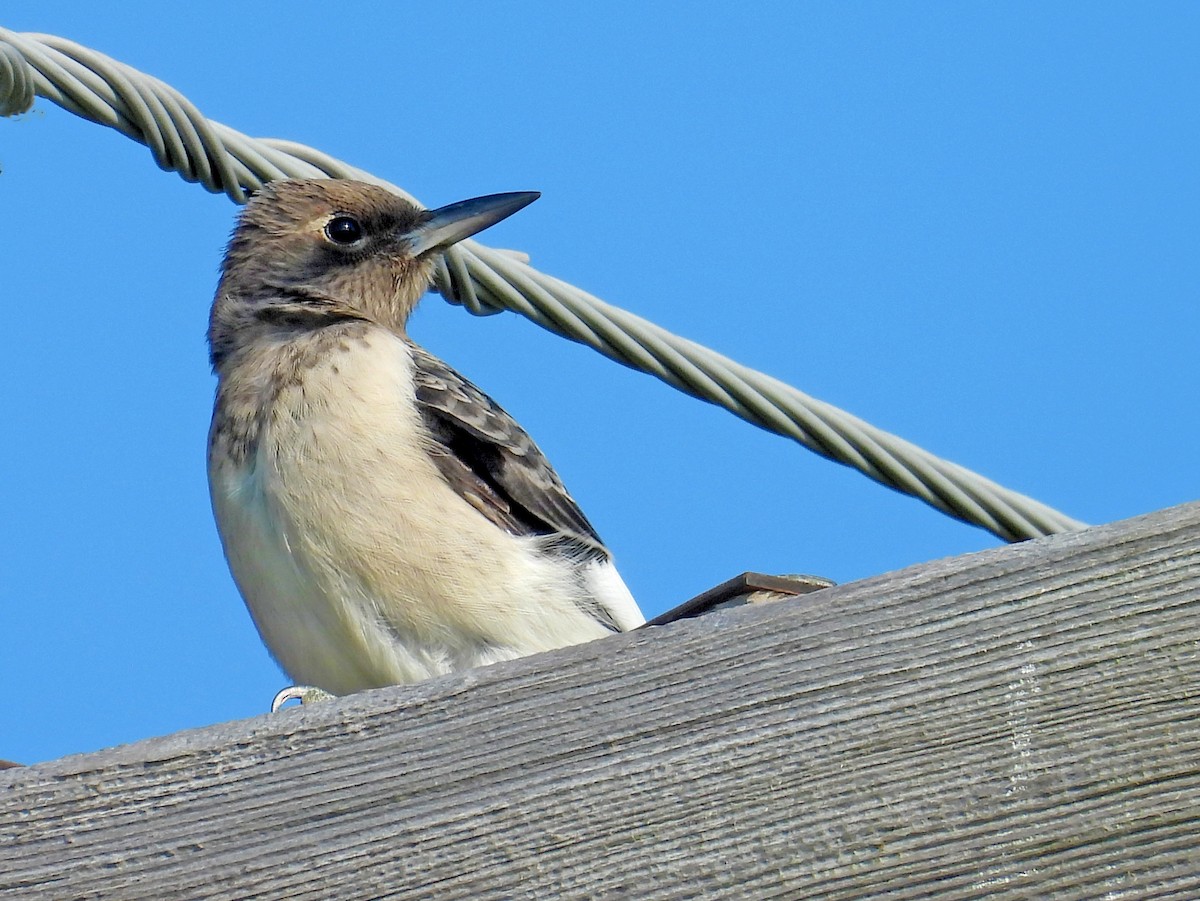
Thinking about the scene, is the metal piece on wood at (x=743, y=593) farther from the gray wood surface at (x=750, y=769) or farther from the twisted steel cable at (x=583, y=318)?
the twisted steel cable at (x=583, y=318)

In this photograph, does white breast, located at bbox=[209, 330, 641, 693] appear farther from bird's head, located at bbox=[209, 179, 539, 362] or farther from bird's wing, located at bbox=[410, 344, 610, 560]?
bird's head, located at bbox=[209, 179, 539, 362]

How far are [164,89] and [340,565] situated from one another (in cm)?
129

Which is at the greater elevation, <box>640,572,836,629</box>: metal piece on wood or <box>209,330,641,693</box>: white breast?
<box>209,330,641,693</box>: white breast

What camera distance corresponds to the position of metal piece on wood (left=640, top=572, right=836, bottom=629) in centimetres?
215

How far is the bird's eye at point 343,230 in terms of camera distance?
5559mm

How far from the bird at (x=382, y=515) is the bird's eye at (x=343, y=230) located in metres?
0.47

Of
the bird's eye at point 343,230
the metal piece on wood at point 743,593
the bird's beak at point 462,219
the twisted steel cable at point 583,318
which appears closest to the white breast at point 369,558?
the twisted steel cable at point 583,318

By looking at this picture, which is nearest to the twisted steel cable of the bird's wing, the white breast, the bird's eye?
the bird's wing

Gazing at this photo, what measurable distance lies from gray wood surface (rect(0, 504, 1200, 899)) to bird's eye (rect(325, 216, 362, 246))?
364 centimetres

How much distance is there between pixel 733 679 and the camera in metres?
1.93

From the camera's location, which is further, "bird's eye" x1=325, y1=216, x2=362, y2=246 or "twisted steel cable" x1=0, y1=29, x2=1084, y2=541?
"bird's eye" x1=325, y1=216, x2=362, y2=246

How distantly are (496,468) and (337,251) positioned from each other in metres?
1.40

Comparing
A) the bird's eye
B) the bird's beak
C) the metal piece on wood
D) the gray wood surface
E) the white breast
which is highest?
→ the bird's eye

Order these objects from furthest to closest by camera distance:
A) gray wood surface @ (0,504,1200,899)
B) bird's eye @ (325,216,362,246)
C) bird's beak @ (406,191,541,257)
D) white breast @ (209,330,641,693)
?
bird's eye @ (325,216,362,246) < bird's beak @ (406,191,541,257) < white breast @ (209,330,641,693) < gray wood surface @ (0,504,1200,899)
